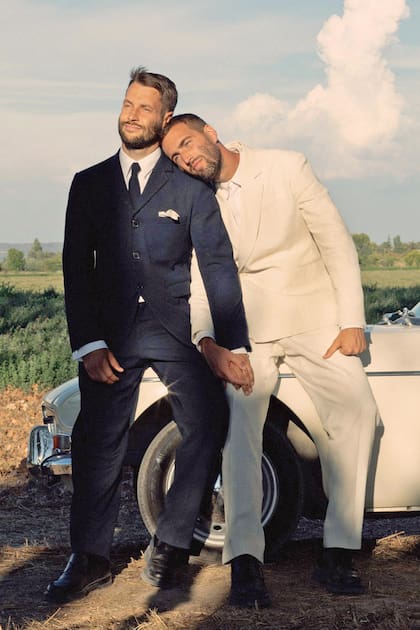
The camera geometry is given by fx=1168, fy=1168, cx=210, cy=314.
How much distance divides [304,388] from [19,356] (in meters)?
13.2

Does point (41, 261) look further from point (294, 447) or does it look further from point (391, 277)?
point (294, 447)

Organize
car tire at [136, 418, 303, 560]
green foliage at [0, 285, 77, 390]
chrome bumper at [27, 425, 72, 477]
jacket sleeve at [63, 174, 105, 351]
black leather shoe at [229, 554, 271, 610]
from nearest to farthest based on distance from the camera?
black leather shoe at [229, 554, 271, 610] → jacket sleeve at [63, 174, 105, 351] → car tire at [136, 418, 303, 560] → chrome bumper at [27, 425, 72, 477] → green foliage at [0, 285, 77, 390]

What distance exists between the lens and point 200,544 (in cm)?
575

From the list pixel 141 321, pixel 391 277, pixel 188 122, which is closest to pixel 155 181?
pixel 188 122

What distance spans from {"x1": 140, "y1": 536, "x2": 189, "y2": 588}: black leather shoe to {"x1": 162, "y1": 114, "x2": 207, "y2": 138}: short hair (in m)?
1.91

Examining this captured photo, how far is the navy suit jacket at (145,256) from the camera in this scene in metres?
5.29

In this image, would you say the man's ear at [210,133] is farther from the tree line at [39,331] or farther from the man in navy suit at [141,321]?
the tree line at [39,331]

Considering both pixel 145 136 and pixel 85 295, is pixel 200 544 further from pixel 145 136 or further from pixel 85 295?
pixel 145 136

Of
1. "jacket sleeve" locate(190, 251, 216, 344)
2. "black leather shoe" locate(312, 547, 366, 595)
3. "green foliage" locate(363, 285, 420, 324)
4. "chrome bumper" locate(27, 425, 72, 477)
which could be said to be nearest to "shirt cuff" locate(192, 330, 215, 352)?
"jacket sleeve" locate(190, 251, 216, 344)

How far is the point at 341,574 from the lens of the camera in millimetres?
5262

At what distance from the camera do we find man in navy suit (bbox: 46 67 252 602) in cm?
529

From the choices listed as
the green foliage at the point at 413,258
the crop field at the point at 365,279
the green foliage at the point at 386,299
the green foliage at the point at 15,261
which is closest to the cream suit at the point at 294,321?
the green foliage at the point at 386,299

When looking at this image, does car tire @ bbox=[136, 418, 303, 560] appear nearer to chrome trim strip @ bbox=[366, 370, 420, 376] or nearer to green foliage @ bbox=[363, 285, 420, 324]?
chrome trim strip @ bbox=[366, 370, 420, 376]

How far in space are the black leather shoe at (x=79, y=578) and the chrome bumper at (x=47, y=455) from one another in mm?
507
